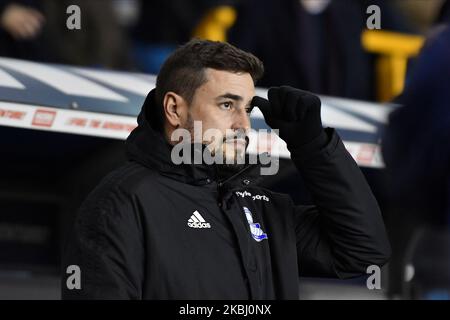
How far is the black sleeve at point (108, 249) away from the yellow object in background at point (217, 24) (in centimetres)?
359

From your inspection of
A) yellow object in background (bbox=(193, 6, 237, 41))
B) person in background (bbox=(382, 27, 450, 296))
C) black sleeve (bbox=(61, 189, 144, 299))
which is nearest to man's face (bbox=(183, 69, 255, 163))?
black sleeve (bbox=(61, 189, 144, 299))

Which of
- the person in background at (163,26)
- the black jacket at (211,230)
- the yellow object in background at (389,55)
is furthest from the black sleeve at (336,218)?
the person in background at (163,26)

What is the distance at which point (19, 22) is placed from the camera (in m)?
5.32

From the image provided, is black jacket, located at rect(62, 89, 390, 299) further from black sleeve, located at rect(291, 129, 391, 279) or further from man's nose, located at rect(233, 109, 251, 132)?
man's nose, located at rect(233, 109, 251, 132)

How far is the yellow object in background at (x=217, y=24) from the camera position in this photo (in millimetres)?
6406

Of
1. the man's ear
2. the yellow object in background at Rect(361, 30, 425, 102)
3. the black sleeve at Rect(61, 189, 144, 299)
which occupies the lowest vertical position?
the black sleeve at Rect(61, 189, 144, 299)

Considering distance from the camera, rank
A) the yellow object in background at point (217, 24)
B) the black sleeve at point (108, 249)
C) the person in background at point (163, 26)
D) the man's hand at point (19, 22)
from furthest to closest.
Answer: the person in background at point (163, 26) → the yellow object in background at point (217, 24) → the man's hand at point (19, 22) → the black sleeve at point (108, 249)

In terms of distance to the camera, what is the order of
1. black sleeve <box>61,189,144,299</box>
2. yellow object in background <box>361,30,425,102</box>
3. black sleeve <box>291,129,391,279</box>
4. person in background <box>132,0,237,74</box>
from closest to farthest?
1. black sleeve <box>61,189,144,299</box>
2. black sleeve <box>291,129,391,279</box>
3. yellow object in background <box>361,30,425,102</box>
4. person in background <box>132,0,237,74</box>

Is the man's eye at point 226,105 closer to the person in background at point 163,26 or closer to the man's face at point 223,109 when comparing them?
the man's face at point 223,109

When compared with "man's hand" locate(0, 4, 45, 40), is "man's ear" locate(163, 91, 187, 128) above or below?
below

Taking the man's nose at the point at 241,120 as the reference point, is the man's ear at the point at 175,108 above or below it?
above

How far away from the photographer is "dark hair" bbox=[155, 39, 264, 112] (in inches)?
118

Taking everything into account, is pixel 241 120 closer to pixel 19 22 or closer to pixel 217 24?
pixel 19 22

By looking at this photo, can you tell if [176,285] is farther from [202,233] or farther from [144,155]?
[144,155]
